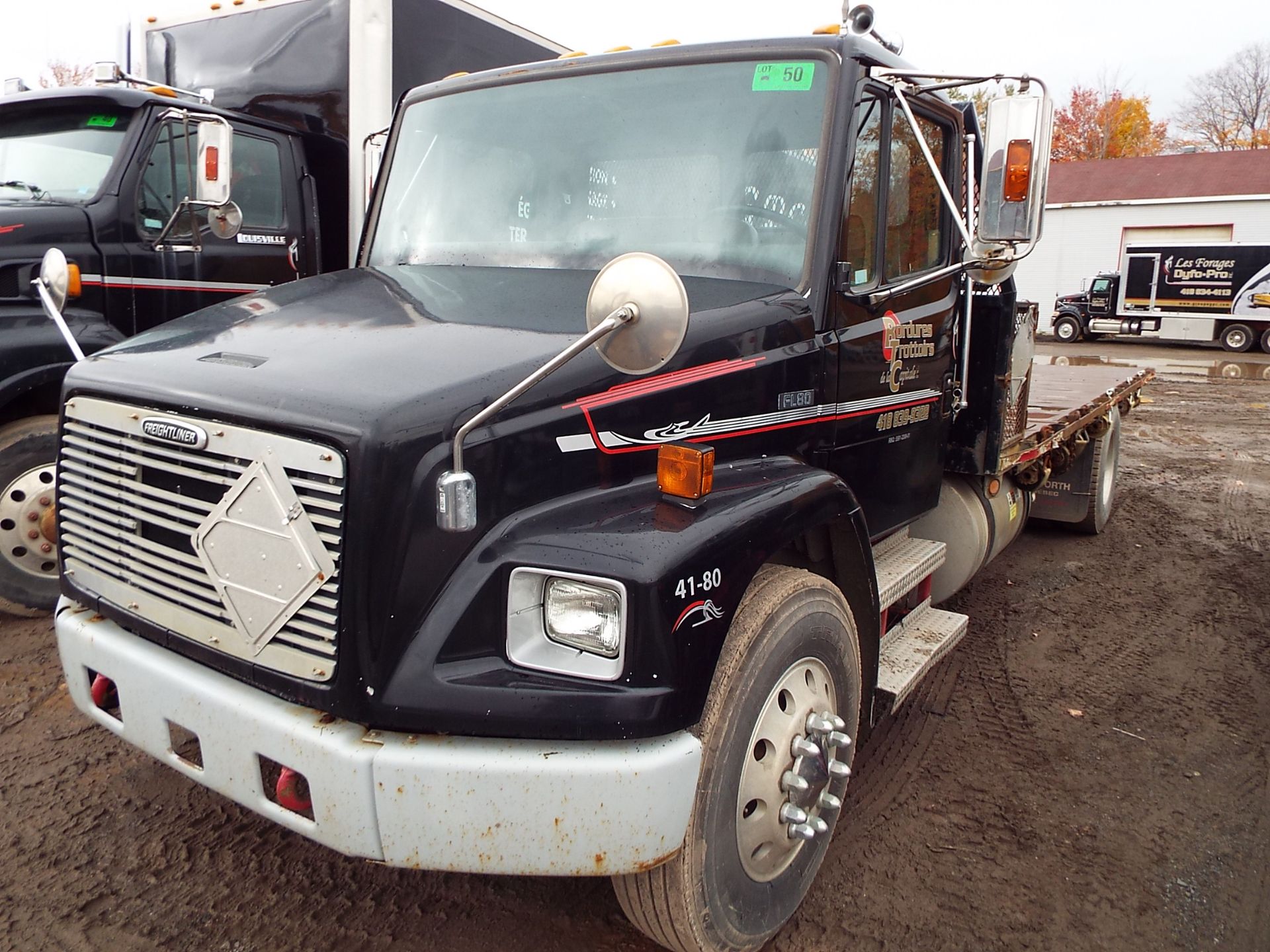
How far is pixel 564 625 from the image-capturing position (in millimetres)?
2207

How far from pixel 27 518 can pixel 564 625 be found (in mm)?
3767

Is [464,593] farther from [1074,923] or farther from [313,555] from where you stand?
[1074,923]

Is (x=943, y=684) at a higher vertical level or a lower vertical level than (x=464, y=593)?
lower

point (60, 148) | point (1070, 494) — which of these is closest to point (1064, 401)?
point (1070, 494)

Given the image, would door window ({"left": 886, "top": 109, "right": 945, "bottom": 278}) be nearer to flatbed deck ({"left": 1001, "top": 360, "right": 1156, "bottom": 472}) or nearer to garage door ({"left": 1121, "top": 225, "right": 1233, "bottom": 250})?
flatbed deck ({"left": 1001, "top": 360, "right": 1156, "bottom": 472})

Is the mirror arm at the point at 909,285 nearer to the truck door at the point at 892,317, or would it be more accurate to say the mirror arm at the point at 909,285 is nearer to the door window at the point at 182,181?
the truck door at the point at 892,317

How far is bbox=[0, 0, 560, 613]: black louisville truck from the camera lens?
4.77 m

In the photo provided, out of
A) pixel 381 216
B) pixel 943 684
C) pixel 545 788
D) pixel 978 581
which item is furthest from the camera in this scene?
pixel 978 581

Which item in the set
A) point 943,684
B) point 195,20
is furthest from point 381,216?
point 195,20

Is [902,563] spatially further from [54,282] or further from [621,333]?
[54,282]

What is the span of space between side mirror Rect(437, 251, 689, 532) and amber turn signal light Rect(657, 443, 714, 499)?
34cm

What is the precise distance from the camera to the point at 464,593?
2.18 m

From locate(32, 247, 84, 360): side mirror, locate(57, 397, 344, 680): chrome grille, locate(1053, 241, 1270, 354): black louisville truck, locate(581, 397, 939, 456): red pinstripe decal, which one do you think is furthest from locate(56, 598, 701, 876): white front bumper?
locate(1053, 241, 1270, 354): black louisville truck

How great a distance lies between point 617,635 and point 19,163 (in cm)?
511
